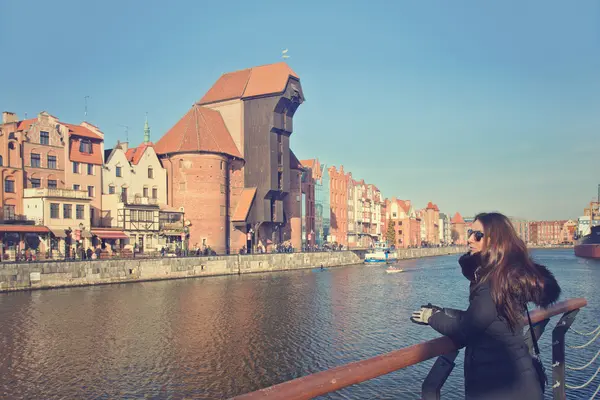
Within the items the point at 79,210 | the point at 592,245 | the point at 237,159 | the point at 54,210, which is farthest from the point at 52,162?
the point at 592,245

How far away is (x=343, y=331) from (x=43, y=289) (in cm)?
2974

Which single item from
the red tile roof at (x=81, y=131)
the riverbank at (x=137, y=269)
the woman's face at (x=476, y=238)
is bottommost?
the riverbank at (x=137, y=269)

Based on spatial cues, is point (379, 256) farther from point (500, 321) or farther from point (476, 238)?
point (500, 321)

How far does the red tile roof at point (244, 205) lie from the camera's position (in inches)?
3132

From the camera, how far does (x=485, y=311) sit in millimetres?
4254

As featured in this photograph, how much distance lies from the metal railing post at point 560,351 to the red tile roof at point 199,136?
72995mm

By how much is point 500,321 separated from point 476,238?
75 centimetres

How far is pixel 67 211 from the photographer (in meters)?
58.4

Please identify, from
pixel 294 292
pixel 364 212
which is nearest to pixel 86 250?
pixel 294 292

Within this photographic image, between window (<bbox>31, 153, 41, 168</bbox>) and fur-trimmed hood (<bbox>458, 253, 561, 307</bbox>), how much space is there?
205ft

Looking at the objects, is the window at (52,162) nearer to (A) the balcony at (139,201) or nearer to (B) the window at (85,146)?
(B) the window at (85,146)

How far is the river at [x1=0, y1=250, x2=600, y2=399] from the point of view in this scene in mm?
19125

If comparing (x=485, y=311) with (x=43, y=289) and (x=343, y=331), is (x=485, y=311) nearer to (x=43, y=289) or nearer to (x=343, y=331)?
(x=343, y=331)

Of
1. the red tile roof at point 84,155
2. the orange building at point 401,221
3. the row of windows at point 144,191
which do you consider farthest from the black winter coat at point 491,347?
the orange building at point 401,221
